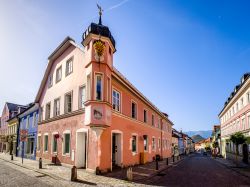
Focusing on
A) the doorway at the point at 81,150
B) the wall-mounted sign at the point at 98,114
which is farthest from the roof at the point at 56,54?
the doorway at the point at 81,150

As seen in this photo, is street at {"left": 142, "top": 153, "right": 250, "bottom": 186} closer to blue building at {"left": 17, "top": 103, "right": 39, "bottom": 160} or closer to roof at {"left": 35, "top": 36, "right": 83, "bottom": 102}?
roof at {"left": 35, "top": 36, "right": 83, "bottom": 102}

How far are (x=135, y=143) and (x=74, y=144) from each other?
6.47 meters

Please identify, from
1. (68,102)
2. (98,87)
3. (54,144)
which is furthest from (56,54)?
(98,87)

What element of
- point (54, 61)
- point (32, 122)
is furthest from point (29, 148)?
point (54, 61)

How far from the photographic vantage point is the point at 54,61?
22516mm

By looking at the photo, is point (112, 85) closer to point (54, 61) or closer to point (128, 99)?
point (128, 99)

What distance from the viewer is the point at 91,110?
13102mm

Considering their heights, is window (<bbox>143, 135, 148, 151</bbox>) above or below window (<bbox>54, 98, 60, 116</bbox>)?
below

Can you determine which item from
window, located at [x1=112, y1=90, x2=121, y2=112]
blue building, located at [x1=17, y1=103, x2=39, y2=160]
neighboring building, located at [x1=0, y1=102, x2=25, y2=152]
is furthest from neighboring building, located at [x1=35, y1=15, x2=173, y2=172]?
neighboring building, located at [x1=0, y1=102, x2=25, y2=152]

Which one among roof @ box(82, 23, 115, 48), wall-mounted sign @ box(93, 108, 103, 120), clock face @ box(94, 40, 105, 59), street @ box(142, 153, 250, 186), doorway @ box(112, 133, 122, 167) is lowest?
street @ box(142, 153, 250, 186)

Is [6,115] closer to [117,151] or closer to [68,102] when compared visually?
[68,102]

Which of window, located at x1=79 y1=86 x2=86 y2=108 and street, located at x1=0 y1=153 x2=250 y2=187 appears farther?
window, located at x1=79 y1=86 x2=86 y2=108

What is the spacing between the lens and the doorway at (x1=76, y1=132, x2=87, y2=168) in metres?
15.8

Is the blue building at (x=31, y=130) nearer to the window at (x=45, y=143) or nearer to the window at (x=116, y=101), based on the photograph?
the window at (x=45, y=143)
